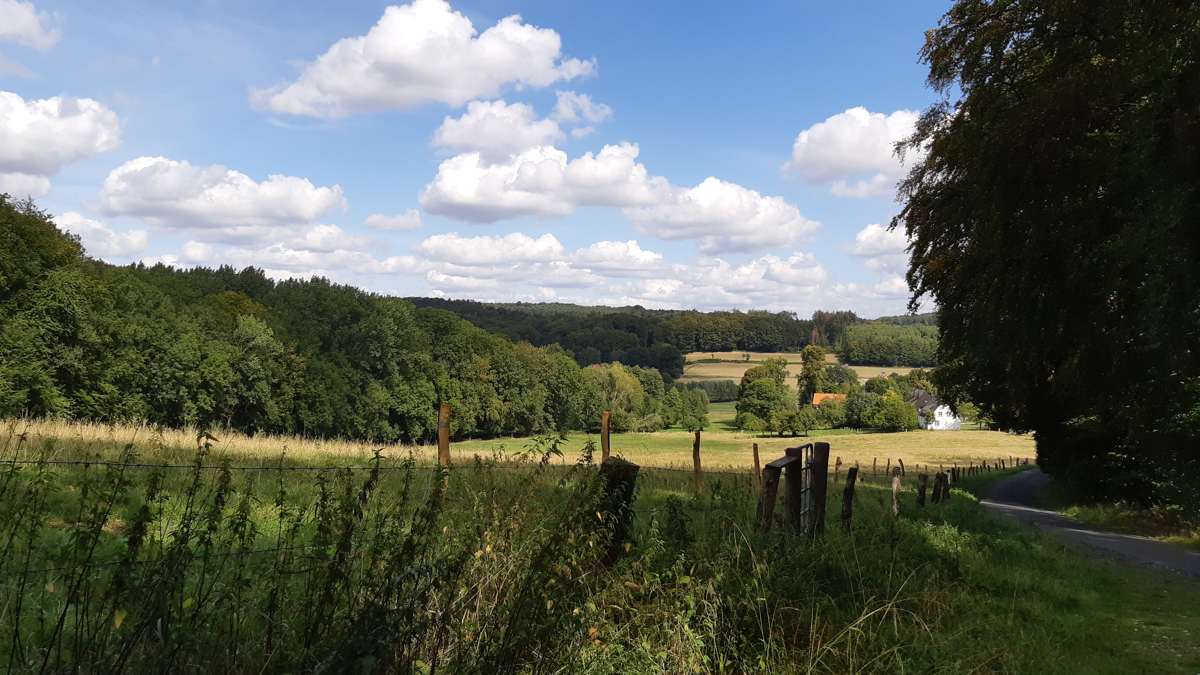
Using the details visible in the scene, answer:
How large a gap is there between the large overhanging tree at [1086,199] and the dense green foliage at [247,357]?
35.6ft

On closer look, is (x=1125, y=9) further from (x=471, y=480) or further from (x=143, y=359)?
(x=143, y=359)

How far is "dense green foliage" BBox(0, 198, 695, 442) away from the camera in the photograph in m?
41.8

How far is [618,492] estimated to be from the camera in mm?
5590

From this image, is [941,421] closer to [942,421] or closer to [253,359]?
[942,421]

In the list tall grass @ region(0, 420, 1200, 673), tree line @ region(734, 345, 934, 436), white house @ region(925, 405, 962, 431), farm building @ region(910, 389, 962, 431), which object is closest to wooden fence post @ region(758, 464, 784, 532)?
tall grass @ region(0, 420, 1200, 673)

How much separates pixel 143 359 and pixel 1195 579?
5329 centimetres

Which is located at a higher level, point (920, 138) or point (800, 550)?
point (920, 138)

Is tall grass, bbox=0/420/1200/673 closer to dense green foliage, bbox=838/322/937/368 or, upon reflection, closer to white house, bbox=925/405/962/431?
white house, bbox=925/405/962/431

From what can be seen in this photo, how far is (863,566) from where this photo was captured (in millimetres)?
6941

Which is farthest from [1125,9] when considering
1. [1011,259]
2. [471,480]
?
[471,480]

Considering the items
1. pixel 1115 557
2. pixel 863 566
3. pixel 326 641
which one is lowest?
pixel 1115 557

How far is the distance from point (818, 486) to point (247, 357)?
5873 cm

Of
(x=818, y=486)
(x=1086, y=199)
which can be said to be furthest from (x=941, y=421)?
(x=818, y=486)

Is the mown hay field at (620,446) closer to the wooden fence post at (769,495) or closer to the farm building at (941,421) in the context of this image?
the wooden fence post at (769,495)
